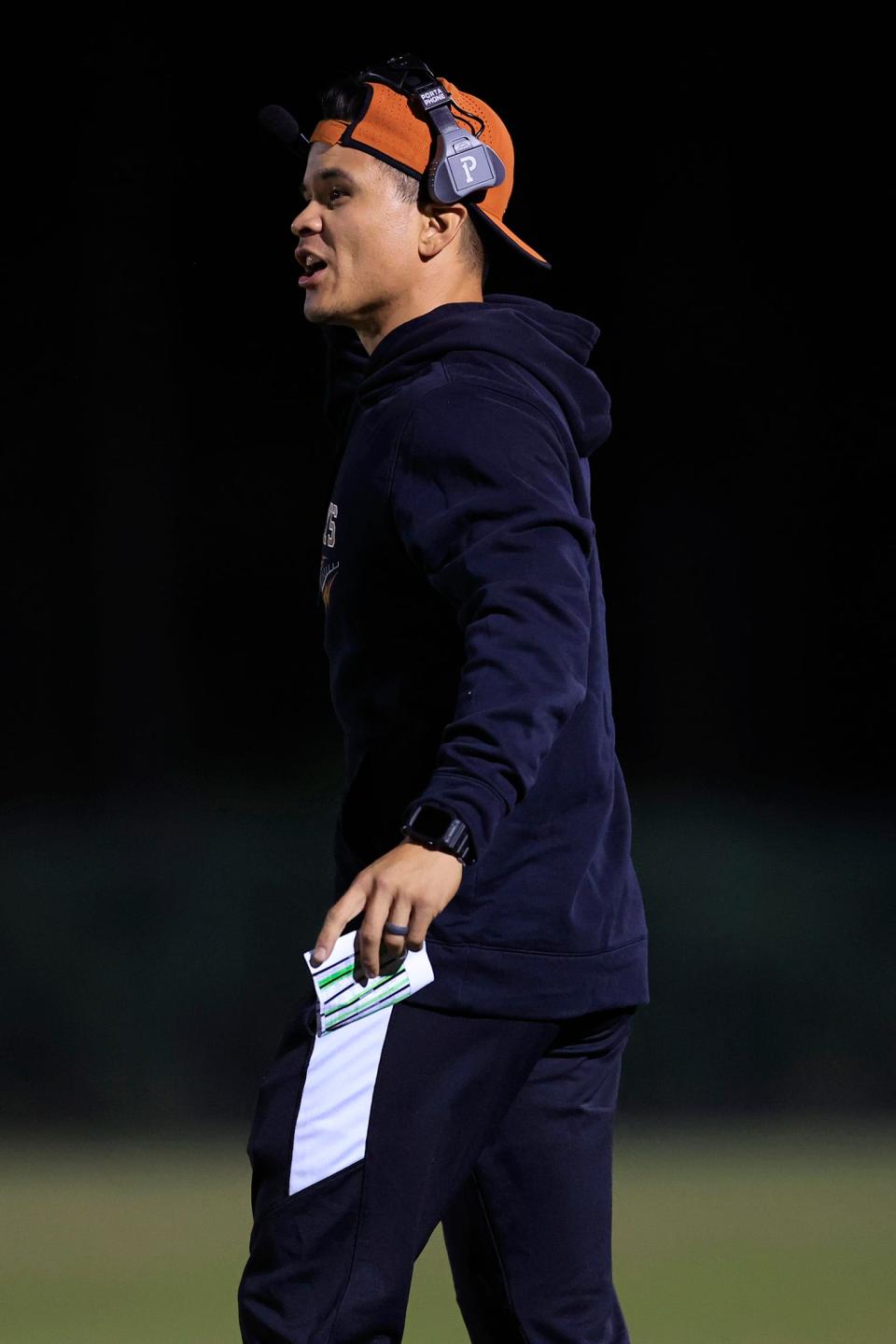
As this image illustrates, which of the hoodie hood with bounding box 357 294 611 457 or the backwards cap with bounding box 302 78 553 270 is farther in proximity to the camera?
the backwards cap with bounding box 302 78 553 270

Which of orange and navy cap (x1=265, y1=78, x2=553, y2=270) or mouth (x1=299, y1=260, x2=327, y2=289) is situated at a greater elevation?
orange and navy cap (x1=265, y1=78, x2=553, y2=270)

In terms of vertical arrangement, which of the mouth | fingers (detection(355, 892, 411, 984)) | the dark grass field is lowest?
the dark grass field

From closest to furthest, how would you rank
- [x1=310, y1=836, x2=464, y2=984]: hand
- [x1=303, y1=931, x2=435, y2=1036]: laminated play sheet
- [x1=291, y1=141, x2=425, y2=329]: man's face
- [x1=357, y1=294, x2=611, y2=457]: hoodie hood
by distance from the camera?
[x1=310, y1=836, x2=464, y2=984]: hand
[x1=303, y1=931, x2=435, y2=1036]: laminated play sheet
[x1=357, y1=294, x2=611, y2=457]: hoodie hood
[x1=291, y1=141, x2=425, y2=329]: man's face

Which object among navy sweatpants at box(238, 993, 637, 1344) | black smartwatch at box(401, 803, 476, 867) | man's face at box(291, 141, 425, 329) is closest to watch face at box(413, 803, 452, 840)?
black smartwatch at box(401, 803, 476, 867)

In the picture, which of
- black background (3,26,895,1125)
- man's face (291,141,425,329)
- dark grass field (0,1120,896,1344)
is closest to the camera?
man's face (291,141,425,329)

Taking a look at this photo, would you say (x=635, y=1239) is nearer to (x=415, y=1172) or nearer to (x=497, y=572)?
(x=415, y=1172)

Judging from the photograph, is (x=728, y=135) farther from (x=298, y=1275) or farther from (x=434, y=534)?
(x=298, y=1275)

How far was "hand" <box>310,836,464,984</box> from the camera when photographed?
1348 millimetres

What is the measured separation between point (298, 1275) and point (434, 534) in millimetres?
566

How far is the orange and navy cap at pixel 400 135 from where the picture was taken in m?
1.82

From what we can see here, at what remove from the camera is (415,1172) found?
153 centimetres

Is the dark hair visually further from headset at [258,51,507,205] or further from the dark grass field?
the dark grass field

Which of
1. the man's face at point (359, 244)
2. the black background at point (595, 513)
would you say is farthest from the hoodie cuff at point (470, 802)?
the black background at point (595, 513)

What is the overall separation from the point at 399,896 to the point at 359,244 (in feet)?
2.28
